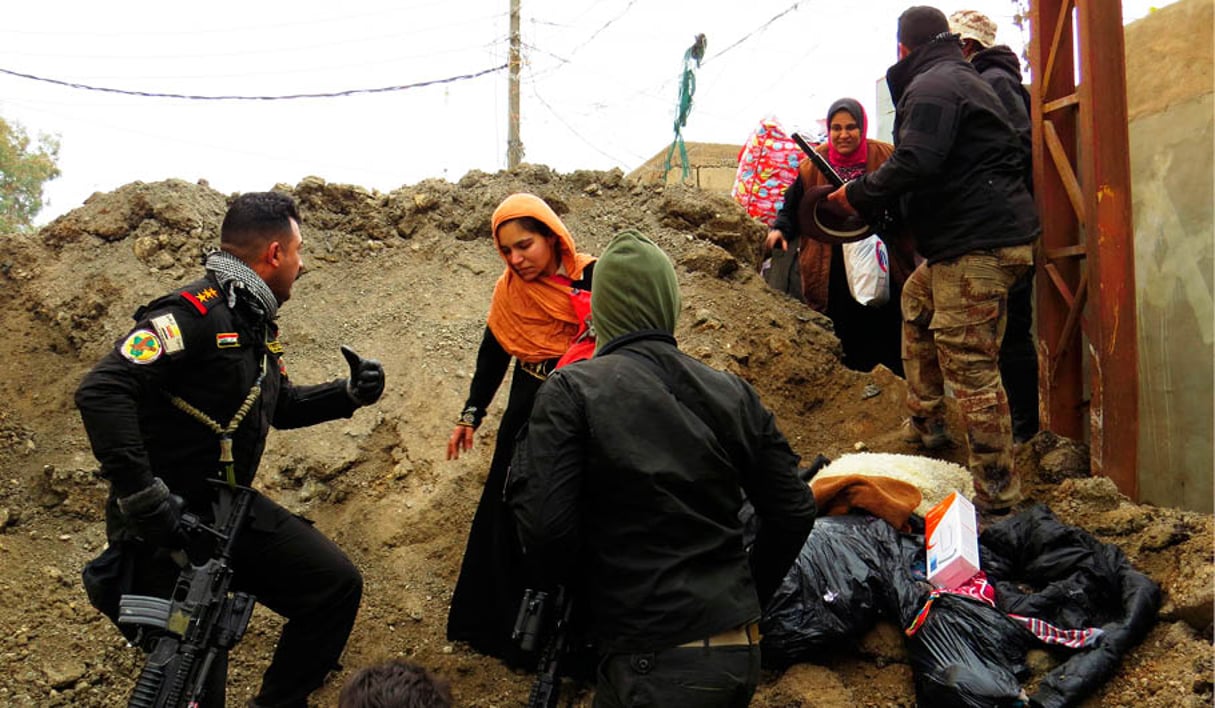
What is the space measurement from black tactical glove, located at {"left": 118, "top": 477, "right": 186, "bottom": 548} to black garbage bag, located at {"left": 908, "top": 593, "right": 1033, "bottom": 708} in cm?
242

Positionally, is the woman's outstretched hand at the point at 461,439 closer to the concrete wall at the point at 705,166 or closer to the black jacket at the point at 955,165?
the black jacket at the point at 955,165

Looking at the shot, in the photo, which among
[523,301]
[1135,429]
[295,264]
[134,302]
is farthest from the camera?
[134,302]

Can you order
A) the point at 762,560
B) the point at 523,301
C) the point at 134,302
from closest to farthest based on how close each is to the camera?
the point at 762,560 → the point at 523,301 → the point at 134,302

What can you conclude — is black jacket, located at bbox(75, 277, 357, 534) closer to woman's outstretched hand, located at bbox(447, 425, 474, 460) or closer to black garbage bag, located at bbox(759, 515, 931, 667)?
woman's outstretched hand, located at bbox(447, 425, 474, 460)

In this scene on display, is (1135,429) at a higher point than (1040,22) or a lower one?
lower

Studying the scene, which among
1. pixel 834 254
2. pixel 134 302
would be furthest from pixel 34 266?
pixel 834 254

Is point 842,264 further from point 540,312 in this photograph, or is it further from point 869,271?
point 540,312

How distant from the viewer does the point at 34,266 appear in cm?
657

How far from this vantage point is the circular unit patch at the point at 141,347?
2869 mm

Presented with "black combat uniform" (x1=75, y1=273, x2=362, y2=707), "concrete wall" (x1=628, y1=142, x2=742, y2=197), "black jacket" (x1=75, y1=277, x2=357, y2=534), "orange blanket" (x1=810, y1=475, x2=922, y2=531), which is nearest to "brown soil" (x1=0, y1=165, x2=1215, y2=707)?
"orange blanket" (x1=810, y1=475, x2=922, y2=531)

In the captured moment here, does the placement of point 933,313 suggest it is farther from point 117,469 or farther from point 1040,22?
point 117,469

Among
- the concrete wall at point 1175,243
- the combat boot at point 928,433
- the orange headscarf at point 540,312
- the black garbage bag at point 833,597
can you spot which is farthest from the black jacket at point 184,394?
the concrete wall at point 1175,243

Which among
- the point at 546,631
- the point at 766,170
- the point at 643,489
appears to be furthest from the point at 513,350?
the point at 766,170

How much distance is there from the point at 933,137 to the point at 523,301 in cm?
179
